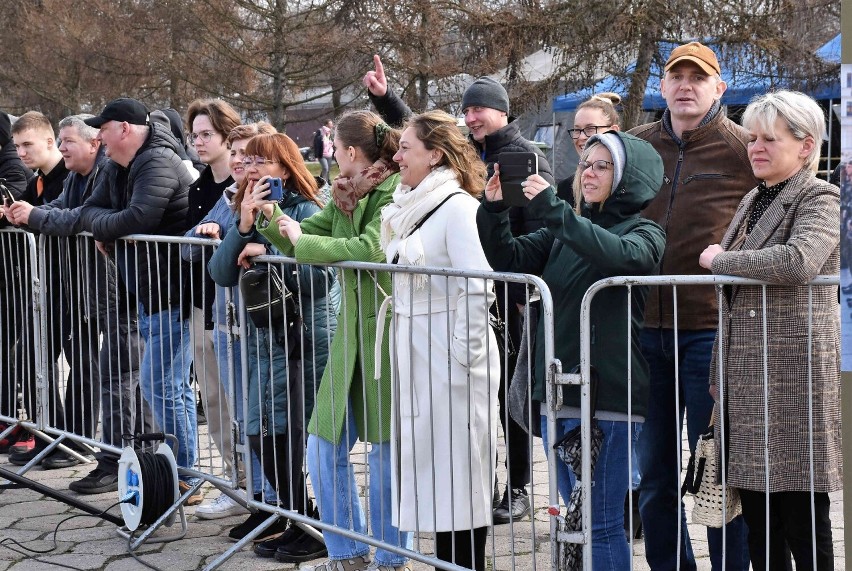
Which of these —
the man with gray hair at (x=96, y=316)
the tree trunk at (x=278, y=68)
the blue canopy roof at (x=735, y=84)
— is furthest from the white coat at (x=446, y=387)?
the tree trunk at (x=278, y=68)

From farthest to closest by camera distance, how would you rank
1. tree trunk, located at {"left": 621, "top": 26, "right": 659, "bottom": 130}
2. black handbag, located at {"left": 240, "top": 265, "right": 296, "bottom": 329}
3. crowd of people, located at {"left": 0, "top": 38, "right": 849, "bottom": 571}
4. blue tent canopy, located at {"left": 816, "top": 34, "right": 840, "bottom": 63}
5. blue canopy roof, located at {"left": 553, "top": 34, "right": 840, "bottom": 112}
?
1. blue tent canopy, located at {"left": 816, "top": 34, "right": 840, "bottom": 63}
2. blue canopy roof, located at {"left": 553, "top": 34, "right": 840, "bottom": 112}
3. tree trunk, located at {"left": 621, "top": 26, "right": 659, "bottom": 130}
4. black handbag, located at {"left": 240, "top": 265, "right": 296, "bottom": 329}
5. crowd of people, located at {"left": 0, "top": 38, "right": 849, "bottom": 571}

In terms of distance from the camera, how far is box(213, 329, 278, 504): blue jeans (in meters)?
5.26

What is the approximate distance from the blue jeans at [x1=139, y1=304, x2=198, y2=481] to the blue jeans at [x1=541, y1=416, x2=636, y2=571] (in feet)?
8.65

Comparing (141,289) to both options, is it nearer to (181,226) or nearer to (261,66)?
(181,226)

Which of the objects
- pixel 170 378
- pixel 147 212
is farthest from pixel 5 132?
pixel 170 378

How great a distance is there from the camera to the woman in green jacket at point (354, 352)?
4480 millimetres

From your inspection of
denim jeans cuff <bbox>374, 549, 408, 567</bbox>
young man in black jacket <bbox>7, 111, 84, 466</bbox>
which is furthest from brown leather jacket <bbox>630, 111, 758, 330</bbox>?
young man in black jacket <bbox>7, 111, 84, 466</bbox>

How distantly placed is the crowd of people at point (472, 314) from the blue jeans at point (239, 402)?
0.04 ft

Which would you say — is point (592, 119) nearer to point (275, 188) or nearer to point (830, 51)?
point (275, 188)

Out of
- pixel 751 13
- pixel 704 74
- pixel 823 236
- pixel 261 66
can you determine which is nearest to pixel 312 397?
pixel 704 74

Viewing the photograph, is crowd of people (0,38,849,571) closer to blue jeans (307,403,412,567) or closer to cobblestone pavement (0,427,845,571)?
blue jeans (307,403,412,567)

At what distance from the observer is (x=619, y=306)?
3664mm

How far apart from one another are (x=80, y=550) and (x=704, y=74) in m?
3.42

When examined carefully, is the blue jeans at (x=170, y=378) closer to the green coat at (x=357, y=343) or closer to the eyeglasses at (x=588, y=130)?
the green coat at (x=357, y=343)
